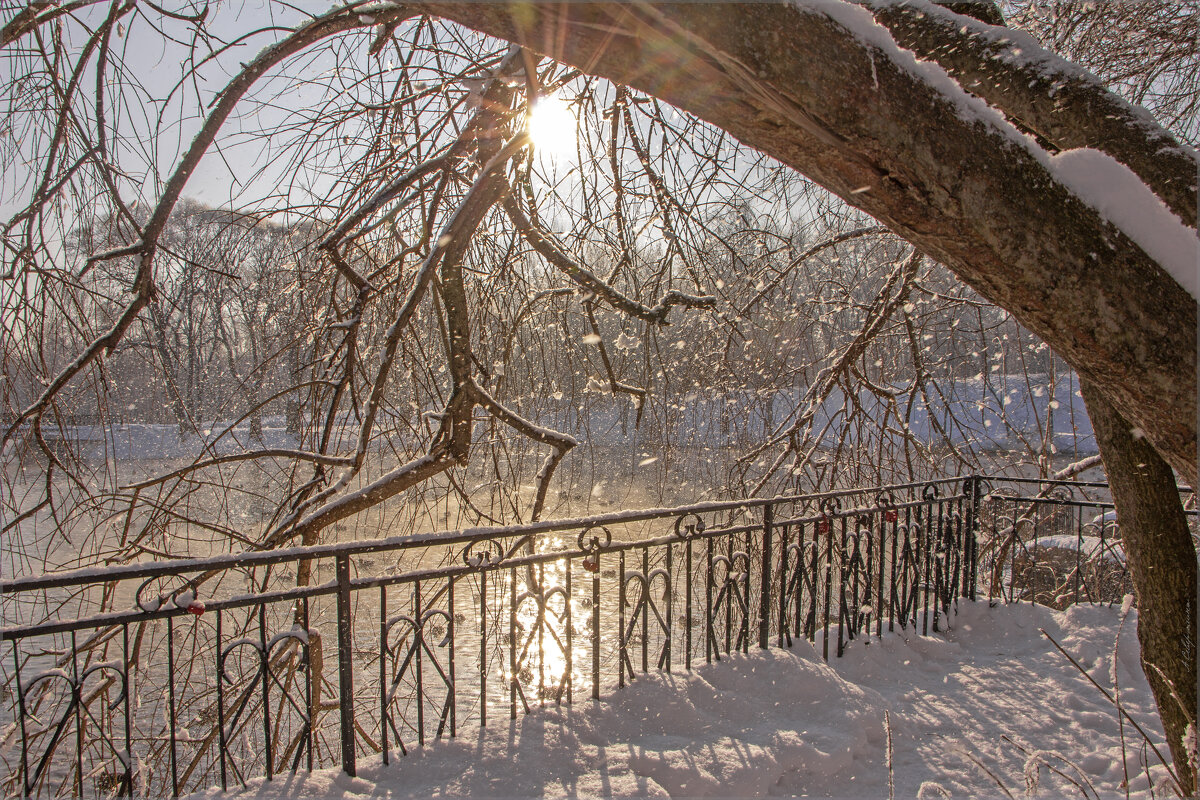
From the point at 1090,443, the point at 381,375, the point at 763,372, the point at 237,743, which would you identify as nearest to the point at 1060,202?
the point at 381,375

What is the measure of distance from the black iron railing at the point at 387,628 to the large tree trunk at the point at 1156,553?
5.36 feet

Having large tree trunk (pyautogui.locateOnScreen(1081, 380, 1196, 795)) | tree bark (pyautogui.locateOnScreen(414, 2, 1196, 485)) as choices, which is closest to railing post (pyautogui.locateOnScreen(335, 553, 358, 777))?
tree bark (pyautogui.locateOnScreen(414, 2, 1196, 485))

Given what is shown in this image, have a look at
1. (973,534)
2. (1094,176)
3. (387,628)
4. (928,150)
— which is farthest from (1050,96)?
(973,534)

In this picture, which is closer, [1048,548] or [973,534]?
[973,534]

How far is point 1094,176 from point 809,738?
2.36 m

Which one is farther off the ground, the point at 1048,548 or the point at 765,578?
the point at 765,578

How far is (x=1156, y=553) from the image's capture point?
2221mm

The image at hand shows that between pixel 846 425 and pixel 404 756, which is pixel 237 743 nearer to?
pixel 404 756

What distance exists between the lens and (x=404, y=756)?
2480 mm

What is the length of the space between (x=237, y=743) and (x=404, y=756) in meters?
4.37

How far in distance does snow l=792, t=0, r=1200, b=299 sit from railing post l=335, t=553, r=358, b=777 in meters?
2.25

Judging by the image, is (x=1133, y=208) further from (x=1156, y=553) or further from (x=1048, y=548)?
(x=1048, y=548)

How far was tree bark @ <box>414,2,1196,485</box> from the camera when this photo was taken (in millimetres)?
1394

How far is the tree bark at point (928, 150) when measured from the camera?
4.57 ft
